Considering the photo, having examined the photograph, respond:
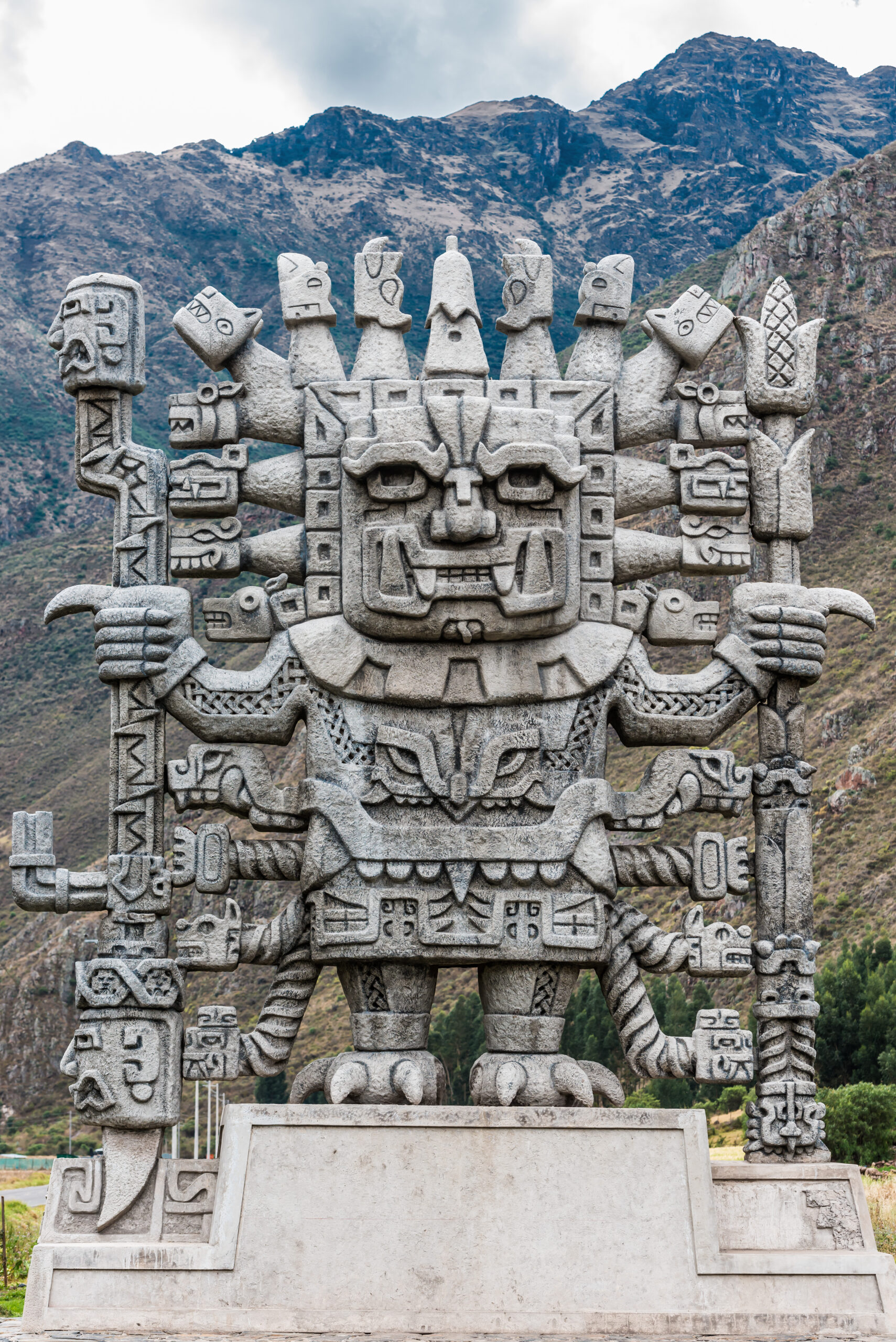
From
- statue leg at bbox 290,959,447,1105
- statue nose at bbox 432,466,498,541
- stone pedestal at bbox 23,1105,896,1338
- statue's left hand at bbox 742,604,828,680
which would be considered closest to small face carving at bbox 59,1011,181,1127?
stone pedestal at bbox 23,1105,896,1338

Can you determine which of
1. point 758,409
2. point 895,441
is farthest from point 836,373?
point 758,409

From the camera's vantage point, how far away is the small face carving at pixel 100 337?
320 inches

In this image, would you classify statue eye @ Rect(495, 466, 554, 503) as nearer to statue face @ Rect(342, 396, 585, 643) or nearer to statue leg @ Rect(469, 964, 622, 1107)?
statue face @ Rect(342, 396, 585, 643)

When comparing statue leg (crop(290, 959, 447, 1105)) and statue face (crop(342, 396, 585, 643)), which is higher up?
statue face (crop(342, 396, 585, 643))

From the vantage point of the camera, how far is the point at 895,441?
1314 inches

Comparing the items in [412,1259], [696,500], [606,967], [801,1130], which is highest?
[696,500]

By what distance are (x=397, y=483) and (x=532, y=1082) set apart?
3.02 metres

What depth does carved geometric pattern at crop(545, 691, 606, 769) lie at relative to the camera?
778cm

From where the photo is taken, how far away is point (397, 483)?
7.80 meters

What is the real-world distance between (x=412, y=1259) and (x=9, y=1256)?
21.9 ft

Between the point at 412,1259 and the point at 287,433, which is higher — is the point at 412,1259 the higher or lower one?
the lower one

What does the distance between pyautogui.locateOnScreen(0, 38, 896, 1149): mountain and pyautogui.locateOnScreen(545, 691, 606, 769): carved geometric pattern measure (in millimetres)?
12707

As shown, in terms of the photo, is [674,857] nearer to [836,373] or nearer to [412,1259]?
[412,1259]

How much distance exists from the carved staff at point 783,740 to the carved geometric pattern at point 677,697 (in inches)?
8.8
